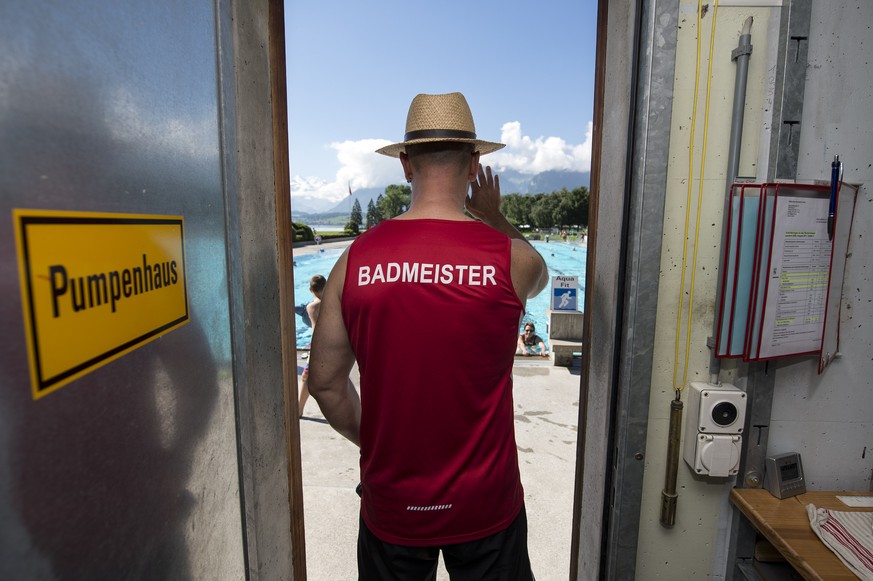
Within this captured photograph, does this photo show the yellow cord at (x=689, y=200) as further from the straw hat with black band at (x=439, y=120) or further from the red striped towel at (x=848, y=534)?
the straw hat with black band at (x=439, y=120)

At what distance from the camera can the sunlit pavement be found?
8.60 ft

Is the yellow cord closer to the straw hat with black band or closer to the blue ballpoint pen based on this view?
the blue ballpoint pen

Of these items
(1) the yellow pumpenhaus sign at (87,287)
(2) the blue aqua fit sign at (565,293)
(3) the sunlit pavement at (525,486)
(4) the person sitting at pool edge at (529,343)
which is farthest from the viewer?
(2) the blue aqua fit sign at (565,293)

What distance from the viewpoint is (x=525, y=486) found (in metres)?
3.34

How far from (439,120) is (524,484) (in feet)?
9.14

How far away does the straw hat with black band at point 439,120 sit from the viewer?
4.33ft

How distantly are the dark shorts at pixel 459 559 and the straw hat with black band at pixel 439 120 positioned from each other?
113 cm

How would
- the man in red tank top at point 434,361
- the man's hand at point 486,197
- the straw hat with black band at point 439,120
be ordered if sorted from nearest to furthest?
the man in red tank top at point 434,361
the straw hat with black band at point 439,120
the man's hand at point 486,197

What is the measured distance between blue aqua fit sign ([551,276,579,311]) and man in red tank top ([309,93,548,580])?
6327mm

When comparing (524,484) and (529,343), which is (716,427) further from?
(529,343)

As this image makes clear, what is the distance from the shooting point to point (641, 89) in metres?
1.40

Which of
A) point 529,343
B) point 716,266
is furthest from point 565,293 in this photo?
point 716,266

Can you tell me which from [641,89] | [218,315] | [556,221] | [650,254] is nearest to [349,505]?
[218,315]

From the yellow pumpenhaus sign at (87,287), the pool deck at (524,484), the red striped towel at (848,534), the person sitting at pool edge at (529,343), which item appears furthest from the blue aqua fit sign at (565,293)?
the yellow pumpenhaus sign at (87,287)
